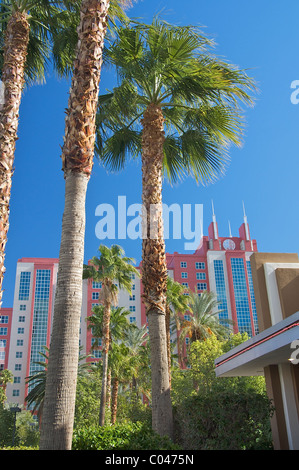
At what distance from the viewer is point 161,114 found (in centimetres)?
1304

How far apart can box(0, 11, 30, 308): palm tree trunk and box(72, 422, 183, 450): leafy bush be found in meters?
3.35

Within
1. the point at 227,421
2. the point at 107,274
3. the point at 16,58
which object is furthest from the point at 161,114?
the point at 107,274

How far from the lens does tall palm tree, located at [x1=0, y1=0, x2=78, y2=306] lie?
8836mm

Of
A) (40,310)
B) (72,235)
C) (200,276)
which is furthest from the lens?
(200,276)

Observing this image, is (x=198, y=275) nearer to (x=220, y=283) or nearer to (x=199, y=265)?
(x=199, y=265)

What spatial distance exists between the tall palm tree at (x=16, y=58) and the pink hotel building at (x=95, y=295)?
73.2m

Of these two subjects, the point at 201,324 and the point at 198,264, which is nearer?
the point at 201,324

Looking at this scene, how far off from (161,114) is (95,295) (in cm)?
7714

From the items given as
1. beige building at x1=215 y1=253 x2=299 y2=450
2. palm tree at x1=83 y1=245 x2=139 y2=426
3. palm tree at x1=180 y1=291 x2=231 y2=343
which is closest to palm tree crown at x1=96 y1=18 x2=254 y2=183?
beige building at x1=215 y1=253 x2=299 y2=450

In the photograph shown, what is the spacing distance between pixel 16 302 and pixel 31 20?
79950 millimetres

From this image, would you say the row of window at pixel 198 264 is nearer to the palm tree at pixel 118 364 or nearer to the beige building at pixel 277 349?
the palm tree at pixel 118 364

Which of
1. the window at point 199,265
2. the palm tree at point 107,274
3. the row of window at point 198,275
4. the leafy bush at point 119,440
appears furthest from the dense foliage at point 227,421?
the window at point 199,265

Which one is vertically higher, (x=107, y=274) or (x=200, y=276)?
(x=200, y=276)

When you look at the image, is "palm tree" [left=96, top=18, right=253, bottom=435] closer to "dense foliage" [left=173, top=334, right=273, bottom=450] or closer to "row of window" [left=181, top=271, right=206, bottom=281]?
"dense foliage" [left=173, top=334, right=273, bottom=450]
